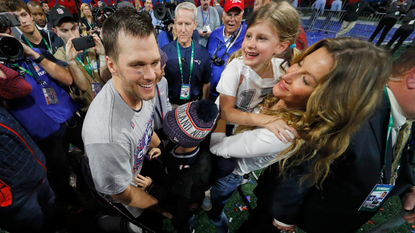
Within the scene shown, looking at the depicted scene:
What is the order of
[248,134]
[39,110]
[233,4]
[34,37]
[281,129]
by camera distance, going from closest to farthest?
[281,129], [248,134], [39,110], [34,37], [233,4]

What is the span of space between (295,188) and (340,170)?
12.0 inches

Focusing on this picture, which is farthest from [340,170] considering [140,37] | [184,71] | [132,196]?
[184,71]

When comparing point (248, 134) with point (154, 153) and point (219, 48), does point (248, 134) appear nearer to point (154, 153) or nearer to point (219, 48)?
A: point (154, 153)

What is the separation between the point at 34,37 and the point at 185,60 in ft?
6.65

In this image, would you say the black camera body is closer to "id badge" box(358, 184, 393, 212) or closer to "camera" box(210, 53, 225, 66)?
"camera" box(210, 53, 225, 66)

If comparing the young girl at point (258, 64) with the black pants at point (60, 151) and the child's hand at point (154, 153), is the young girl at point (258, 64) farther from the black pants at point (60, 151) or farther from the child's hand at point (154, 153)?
the black pants at point (60, 151)

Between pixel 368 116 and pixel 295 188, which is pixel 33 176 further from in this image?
pixel 368 116

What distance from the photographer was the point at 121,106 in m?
1.15

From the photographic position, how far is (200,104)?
1.09m

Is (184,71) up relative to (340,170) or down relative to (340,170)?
down

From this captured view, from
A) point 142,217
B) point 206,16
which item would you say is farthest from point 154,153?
point 206,16

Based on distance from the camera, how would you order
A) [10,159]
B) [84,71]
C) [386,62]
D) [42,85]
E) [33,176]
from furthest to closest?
[84,71], [42,85], [33,176], [10,159], [386,62]

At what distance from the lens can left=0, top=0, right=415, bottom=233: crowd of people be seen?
1.01m

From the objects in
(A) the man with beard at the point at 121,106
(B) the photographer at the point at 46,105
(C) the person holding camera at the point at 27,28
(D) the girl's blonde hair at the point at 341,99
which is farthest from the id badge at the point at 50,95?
(D) the girl's blonde hair at the point at 341,99
